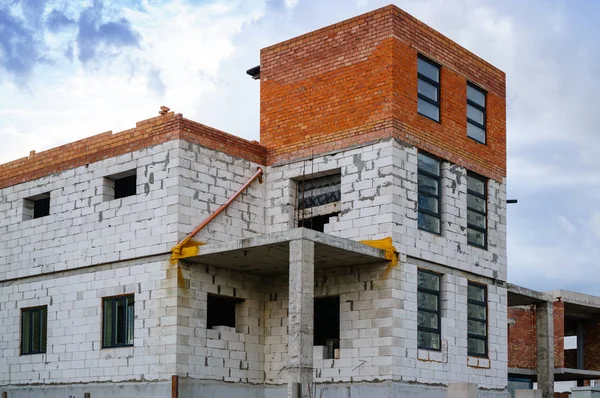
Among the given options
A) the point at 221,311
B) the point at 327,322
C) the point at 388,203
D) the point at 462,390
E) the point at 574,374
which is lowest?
the point at 574,374

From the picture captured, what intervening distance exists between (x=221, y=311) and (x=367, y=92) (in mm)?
6303

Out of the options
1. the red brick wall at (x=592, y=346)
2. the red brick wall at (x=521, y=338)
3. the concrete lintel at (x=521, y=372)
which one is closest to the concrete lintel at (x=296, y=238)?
the concrete lintel at (x=521, y=372)

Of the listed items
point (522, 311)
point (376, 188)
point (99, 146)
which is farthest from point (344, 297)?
point (522, 311)

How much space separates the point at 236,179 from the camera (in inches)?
926

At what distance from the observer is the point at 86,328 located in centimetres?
2345

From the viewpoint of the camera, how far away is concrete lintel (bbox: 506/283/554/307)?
26.3m

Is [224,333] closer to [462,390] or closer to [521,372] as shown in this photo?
[462,390]

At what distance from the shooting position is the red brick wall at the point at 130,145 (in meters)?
22.7

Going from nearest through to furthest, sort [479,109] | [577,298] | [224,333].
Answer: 1. [224,333]
2. [479,109]
3. [577,298]

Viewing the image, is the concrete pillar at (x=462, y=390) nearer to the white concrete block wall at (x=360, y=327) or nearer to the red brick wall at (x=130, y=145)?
the white concrete block wall at (x=360, y=327)

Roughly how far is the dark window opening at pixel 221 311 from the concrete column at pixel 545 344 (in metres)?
→ 9.37

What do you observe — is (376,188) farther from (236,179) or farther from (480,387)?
(480,387)

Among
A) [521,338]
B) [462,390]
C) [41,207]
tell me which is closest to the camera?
[462,390]

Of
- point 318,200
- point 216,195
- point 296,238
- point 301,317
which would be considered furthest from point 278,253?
point 318,200
